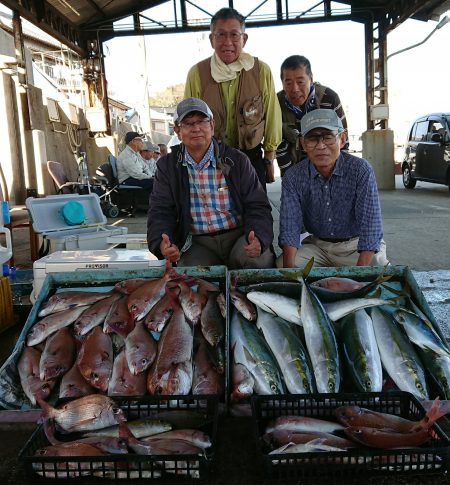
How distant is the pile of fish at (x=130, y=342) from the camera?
2.25 m

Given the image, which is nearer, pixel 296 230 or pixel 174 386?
pixel 174 386

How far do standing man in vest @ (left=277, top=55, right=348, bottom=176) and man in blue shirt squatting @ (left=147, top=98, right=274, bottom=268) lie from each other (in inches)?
36.0

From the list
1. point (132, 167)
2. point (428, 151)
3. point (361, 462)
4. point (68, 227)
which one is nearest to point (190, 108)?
point (361, 462)

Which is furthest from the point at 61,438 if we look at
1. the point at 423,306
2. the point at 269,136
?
the point at 269,136

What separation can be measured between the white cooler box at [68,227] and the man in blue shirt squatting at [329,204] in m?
1.82

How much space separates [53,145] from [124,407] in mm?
13861

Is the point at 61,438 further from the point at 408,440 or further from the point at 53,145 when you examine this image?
the point at 53,145

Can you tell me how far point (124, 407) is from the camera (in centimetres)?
207

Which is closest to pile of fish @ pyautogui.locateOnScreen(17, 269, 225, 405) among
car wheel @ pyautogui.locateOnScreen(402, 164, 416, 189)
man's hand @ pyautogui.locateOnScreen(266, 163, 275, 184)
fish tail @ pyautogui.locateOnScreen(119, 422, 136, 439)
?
fish tail @ pyautogui.locateOnScreen(119, 422, 136, 439)

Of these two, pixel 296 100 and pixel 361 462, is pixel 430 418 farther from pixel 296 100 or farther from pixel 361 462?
pixel 296 100

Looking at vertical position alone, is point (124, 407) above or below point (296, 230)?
below

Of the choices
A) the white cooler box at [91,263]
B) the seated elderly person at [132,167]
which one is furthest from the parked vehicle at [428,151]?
the white cooler box at [91,263]

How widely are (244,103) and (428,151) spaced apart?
11.2 metres

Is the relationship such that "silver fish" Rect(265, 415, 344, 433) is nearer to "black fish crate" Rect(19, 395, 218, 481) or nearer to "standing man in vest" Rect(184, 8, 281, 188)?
"black fish crate" Rect(19, 395, 218, 481)
